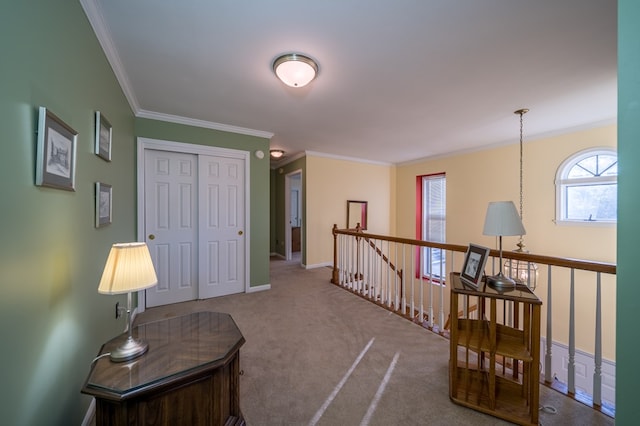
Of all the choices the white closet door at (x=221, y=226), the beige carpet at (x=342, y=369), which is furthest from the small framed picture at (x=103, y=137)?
the beige carpet at (x=342, y=369)

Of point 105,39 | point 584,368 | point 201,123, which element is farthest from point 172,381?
point 584,368

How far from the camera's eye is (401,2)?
57.2 inches

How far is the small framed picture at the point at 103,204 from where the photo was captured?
1.74m

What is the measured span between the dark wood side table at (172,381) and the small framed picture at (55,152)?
2.74 feet

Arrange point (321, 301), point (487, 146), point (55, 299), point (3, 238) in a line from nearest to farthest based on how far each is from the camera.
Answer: point (3, 238), point (55, 299), point (321, 301), point (487, 146)

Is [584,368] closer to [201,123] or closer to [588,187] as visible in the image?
[588,187]

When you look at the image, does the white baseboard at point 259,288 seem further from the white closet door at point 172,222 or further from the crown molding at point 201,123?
the crown molding at point 201,123

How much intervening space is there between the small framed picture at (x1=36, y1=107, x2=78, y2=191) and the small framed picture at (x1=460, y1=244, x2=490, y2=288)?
7.78 feet

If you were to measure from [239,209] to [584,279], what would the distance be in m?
4.89

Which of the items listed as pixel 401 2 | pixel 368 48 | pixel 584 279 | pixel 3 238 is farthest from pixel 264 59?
pixel 584 279

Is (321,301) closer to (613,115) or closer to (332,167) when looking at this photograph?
(332,167)

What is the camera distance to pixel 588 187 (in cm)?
348

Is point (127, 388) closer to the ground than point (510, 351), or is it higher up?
higher up

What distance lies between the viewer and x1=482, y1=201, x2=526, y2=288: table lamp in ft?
5.49
